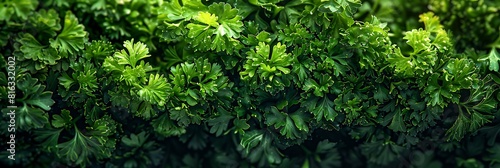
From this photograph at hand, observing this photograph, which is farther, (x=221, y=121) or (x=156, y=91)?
(x=221, y=121)

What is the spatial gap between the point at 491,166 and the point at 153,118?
1212 millimetres

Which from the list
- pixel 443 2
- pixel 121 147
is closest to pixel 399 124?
pixel 443 2

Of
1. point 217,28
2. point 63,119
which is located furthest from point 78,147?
point 217,28

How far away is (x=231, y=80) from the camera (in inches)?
72.0

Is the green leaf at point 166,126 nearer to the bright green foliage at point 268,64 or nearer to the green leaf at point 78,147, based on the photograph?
the green leaf at point 78,147

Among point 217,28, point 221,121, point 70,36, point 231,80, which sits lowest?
point 221,121

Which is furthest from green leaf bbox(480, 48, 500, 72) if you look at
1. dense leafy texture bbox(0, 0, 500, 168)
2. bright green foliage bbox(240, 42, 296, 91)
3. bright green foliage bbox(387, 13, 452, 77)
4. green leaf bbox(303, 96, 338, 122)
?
bright green foliage bbox(240, 42, 296, 91)

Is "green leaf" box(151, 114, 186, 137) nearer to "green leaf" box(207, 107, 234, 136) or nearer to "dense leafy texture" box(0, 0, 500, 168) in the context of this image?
"dense leafy texture" box(0, 0, 500, 168)

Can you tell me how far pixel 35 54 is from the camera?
1.68m

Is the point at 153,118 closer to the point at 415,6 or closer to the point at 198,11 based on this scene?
the point at 198,11

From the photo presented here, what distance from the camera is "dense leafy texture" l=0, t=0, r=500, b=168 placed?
170 cm

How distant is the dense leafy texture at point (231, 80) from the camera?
5.57 ft

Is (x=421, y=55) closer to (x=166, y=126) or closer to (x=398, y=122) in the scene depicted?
(x=398, y=122)

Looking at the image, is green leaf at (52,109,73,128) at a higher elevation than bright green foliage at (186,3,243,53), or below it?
below
